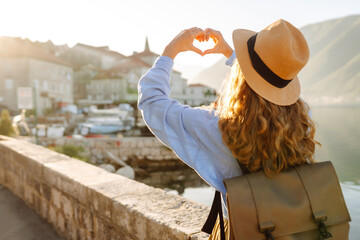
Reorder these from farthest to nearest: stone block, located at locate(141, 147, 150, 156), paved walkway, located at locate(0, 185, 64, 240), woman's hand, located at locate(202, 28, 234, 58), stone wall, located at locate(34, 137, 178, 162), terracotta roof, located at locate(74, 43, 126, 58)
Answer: terracotta roof, located at locate(74, 43, 126, 58) < stone block, located at locate(141, 147, 150, 156) < stone wall, located at locate(34, 137, 178, 162) < paved walkway, located at locate(0, 185, 64, 240) < woman's hand, located at locate(202, 28, 234, 58)

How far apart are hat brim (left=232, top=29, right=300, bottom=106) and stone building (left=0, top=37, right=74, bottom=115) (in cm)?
3528

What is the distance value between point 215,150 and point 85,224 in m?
1.93

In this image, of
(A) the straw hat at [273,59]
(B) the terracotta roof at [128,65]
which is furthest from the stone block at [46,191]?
(B) the terracotta roof at [128,65]

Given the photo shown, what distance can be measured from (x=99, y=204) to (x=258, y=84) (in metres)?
1.81

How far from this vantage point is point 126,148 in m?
20.1

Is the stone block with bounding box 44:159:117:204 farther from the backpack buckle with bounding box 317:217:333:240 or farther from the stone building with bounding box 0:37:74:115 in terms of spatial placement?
the stone building with bounding box 0:37:74:115

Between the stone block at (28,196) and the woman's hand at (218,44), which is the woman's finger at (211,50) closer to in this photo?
the woman's hand at (218,44)

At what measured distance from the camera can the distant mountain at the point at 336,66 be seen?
12915cm

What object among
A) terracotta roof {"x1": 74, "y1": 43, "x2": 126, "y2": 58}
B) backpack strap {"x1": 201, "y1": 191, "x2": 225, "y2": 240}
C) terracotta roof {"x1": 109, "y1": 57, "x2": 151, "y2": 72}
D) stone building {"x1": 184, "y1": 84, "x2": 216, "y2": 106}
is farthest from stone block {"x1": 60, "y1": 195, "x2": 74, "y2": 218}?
terracotta roof {"x1": 74, "y1": 43, "x2": 126, "y2": 58}

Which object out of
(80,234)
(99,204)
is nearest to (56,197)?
(80,234)

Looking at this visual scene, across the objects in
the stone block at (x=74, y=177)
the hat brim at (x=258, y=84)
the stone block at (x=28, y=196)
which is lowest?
the stone block at (x=28, y=196)

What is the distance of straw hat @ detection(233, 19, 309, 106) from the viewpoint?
0.98 m

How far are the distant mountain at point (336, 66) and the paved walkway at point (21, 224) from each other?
11830cm

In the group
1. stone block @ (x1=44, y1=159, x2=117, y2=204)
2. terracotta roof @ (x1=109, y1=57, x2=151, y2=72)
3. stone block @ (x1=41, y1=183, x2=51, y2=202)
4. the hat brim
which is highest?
terracotta roof @ (x1=109, y1=57, x2=151, y2=72)
